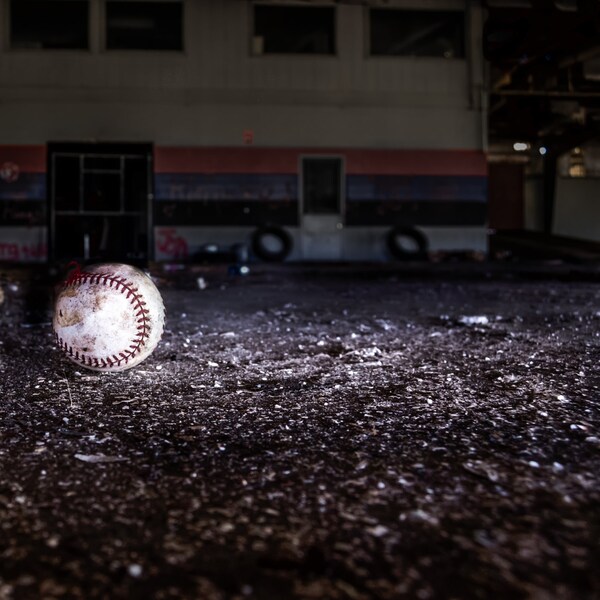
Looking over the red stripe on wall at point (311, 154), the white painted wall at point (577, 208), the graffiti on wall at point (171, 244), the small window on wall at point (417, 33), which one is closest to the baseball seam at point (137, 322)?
the graffiti on wall at point (171, 244)

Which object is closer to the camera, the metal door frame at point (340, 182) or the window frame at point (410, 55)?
the window frame at point (410, 55)

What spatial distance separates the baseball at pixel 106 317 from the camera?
11.7 feet

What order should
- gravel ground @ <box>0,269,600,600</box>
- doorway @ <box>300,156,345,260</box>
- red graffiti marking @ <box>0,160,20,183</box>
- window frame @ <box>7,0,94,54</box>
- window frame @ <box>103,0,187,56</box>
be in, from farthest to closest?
doorway @ <box>300,156,345,260</box> → red graffiti marking @ <box>0,160,20,183</box> → window frame @ <box>103,0,187,56</box> → window frame @ <box>7,0,94,54</box> → gravel ground @ <box>0,269,600,600</box>

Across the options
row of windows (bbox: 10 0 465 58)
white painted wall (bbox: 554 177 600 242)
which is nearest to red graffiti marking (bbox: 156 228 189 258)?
row of windows (bbox: 10 0 465 58)

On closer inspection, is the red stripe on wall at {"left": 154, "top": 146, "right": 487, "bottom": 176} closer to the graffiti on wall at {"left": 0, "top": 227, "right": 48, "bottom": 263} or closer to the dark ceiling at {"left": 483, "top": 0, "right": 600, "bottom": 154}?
the dark ceiling at {"left": 483, "top": 0, "right": 600, "bottom": 154}

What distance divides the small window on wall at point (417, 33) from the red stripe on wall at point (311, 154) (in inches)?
98.8

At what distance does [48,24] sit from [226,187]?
5638 mm

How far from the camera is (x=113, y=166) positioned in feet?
53.9

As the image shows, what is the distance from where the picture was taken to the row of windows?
15914mm

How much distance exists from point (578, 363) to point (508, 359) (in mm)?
430

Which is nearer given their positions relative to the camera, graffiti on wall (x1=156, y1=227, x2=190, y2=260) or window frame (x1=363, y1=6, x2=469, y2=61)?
graffiti on wall (x1=156, y1=227, x2=190, y2=260)

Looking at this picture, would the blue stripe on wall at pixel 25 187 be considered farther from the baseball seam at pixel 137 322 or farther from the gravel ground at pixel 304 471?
the baseball seam at pixel 137 322

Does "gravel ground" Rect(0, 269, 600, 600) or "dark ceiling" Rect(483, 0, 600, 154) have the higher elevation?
"dark ceiling" Rect(483, 0, 600, 154)

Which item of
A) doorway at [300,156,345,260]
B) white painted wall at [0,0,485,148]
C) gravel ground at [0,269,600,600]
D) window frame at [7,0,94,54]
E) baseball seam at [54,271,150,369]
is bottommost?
gravel ground at [0,269,600,600]
